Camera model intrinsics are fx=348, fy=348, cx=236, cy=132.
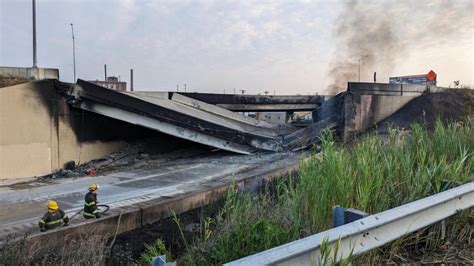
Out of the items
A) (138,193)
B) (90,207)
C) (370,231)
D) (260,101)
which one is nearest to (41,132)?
(138,193)

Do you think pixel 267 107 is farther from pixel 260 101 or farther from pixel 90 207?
pixel 90 207

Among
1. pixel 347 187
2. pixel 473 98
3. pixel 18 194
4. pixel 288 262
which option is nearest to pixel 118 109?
pixel 18 194

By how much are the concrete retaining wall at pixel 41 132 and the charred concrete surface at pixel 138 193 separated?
176 cm

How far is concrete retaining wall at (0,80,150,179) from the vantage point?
11.7m

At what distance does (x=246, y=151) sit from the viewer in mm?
14859

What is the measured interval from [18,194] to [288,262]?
32.3 ft

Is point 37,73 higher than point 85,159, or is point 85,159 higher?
point 37,73

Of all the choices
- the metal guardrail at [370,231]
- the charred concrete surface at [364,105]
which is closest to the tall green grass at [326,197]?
the metal guardrail at [370,231]

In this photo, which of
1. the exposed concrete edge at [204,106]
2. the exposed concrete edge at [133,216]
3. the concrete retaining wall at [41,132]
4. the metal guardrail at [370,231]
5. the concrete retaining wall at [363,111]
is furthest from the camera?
the exposed concrete edge at [204,106]

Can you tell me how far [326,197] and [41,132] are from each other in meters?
12.3

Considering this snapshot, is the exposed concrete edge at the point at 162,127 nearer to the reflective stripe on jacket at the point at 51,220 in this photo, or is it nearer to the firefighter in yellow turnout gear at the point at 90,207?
the firefighter in yellow turnout gear at the point at 90,207

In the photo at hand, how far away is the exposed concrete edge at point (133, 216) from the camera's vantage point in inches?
202

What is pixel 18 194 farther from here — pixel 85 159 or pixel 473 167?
pixel 473 167

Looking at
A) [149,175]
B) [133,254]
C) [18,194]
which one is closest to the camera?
[133,254]
